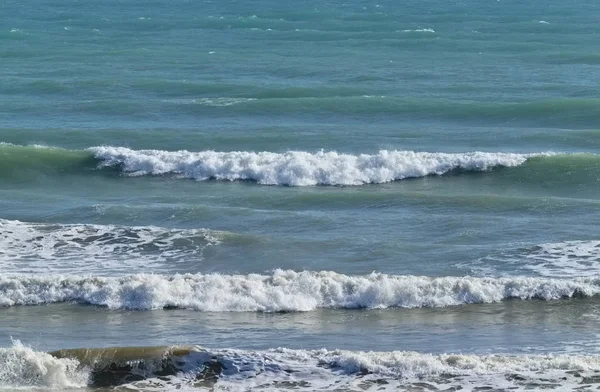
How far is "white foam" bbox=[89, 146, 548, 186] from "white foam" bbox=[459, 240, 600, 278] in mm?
6539

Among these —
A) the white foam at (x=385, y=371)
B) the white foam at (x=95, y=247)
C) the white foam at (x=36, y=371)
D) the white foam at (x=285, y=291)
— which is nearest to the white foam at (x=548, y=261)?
the white foam at (x=285, y=291)

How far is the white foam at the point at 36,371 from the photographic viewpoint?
1328 cm

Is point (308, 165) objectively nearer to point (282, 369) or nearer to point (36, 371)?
point (282, 369)

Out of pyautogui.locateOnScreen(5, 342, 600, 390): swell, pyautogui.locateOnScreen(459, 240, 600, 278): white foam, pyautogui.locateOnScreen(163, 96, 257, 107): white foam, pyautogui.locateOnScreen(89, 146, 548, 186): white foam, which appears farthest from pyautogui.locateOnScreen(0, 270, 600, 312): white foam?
pyautogui.locateOnScreen(163, 96, 257, 107): white foam

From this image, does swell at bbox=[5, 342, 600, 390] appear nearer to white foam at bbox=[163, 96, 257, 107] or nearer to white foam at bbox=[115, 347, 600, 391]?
white foam at bbox=[115, 347, 600, 391]

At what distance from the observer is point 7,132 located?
29.5 meters

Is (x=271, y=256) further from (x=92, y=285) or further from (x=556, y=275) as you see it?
(x=556, y=275)

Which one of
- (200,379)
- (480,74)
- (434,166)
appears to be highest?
(480,74)

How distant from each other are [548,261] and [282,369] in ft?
20.6

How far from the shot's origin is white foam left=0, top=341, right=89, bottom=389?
13.3 meters

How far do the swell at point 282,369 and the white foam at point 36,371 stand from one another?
0.01m

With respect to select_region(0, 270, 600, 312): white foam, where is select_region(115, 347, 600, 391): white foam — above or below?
below

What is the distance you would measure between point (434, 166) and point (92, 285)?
10.7 m

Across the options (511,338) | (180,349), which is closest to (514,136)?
(511,338)
